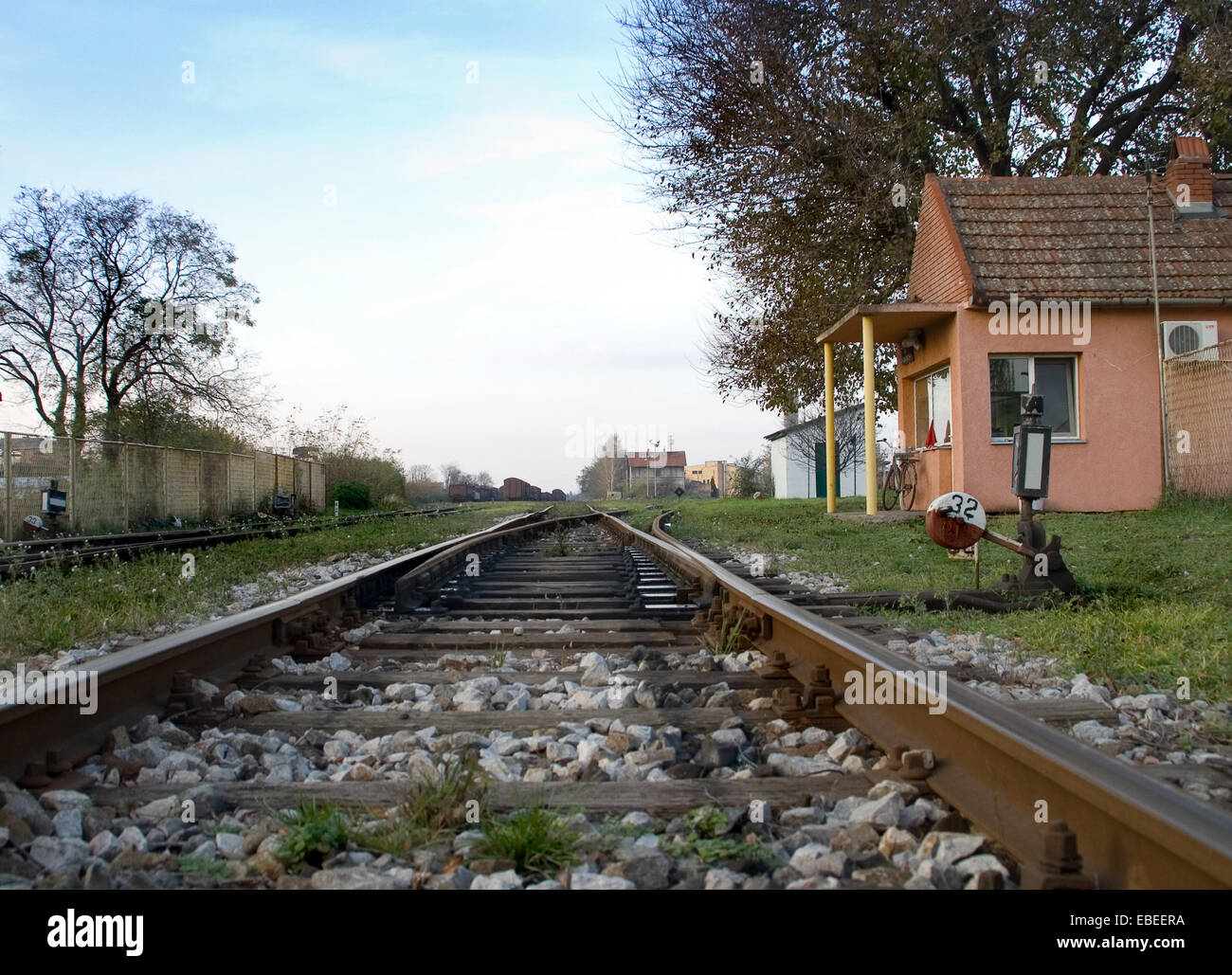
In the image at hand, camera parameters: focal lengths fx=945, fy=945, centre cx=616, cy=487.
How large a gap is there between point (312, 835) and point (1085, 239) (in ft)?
49.7

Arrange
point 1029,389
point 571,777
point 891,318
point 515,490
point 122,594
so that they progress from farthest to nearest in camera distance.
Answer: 1. point 515,490
2. point 891,318
3. point 1029,389
4. point 122,594
5. point 571,777

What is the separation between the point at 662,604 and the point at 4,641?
3.70 meters

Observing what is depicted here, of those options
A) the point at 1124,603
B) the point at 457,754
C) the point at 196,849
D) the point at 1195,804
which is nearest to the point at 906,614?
the point at 1124,603

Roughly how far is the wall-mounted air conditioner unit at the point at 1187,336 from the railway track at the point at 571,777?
11.7 metres

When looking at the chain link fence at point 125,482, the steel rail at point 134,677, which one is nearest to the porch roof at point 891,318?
the steel rail at point 134,677

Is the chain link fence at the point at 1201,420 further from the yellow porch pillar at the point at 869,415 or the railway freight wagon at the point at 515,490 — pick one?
the railway freight wagon at the point at 515,490

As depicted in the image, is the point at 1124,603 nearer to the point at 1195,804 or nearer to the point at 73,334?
the point at 1195,804

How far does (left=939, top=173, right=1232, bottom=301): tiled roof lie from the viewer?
13469 millimetres

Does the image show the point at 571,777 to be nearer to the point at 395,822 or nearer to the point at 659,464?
the point at 395,822

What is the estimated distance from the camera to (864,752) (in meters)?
2.69

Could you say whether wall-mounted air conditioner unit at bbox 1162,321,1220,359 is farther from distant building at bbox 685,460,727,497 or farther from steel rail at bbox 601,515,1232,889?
distant building at bbox 685,460,727,497

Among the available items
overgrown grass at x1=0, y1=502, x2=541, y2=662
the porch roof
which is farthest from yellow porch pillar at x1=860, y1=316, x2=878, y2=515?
overgrown grass at x1=0, y1=502, x2=541, y2=662

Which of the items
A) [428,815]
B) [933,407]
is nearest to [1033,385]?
[933,407]

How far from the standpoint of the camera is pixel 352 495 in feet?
108
